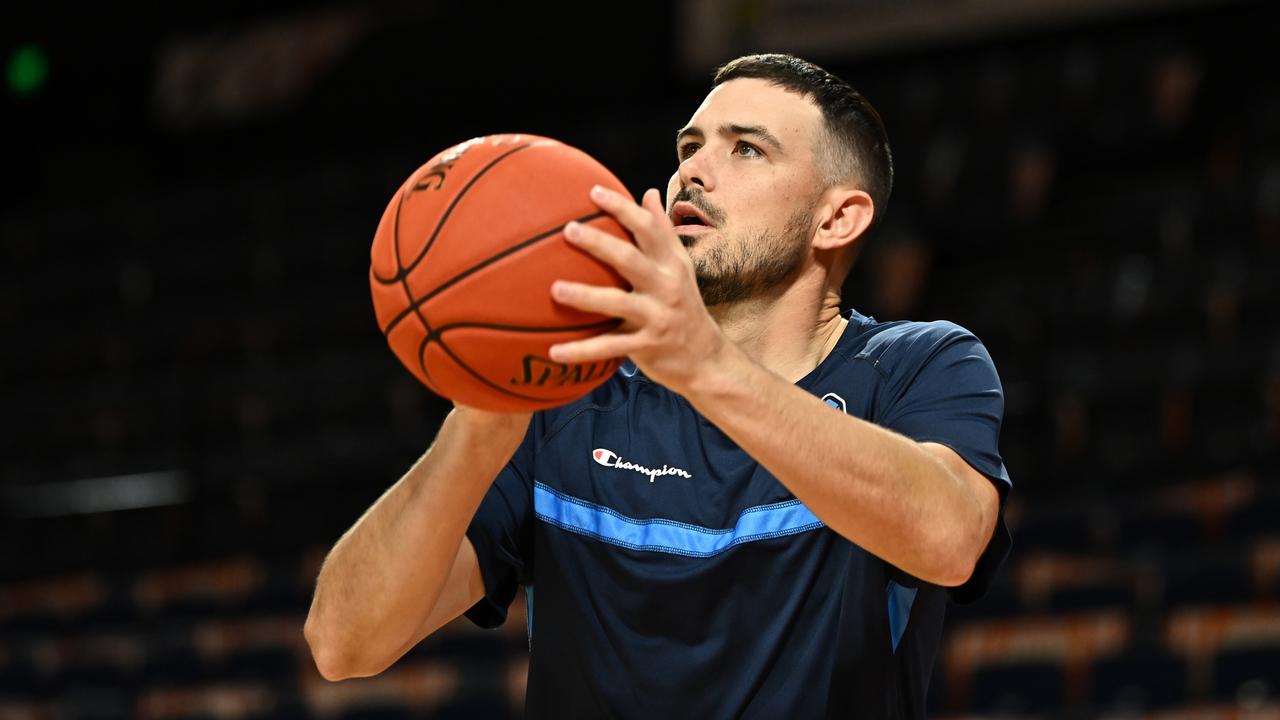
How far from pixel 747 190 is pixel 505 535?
25.0 inches

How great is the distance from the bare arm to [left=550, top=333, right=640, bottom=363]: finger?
12.6 inches

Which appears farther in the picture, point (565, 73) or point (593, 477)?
point (565, 73)

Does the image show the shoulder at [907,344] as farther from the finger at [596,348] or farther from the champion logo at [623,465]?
the finger at [596,348]

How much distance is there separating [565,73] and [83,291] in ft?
12.5

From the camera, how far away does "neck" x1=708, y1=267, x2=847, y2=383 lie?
229 centimetres

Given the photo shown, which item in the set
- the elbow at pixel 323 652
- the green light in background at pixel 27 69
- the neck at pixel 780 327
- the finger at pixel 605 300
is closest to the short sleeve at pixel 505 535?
the elbow at pixel 323 652

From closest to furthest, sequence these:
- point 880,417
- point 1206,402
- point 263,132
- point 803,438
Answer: point 803,438, point 880,417, point 1206,402, point 263,132

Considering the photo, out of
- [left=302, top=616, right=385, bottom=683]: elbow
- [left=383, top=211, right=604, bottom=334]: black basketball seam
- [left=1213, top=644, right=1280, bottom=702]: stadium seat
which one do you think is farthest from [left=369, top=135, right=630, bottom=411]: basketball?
[left=1213, top=644, right=1280, bottom=702]: stadium seat

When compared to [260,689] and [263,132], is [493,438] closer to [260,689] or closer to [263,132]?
[260,689]

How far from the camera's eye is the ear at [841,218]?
7.56 ft

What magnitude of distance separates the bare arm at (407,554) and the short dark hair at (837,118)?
0.72 m

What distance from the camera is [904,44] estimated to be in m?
9.59

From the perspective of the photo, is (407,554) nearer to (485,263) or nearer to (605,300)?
(485,263)

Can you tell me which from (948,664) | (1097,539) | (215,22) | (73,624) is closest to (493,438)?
(948,664)
